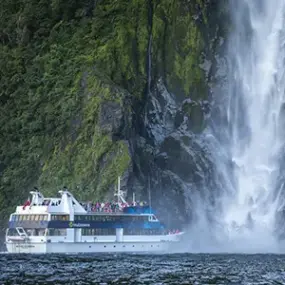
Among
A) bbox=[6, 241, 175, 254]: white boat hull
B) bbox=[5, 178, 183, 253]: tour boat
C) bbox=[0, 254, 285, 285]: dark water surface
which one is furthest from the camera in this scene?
bbox=[5, 178, 183, 253]: tour boat

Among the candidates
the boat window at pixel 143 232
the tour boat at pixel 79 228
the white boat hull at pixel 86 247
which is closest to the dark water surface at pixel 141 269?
the white boat hull at pixel 86 247

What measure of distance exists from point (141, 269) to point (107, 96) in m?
42.4

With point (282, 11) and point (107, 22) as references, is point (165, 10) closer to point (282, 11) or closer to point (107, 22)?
point (107, 22)

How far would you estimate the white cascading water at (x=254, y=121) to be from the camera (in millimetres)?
107438

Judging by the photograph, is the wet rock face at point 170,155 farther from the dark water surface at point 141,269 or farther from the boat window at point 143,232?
the dark water surface at point 141,269

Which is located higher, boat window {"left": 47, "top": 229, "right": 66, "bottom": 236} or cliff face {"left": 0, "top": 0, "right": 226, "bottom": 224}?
cliff face {"left": 0, "top": 0, "right": 226, "bottom": 224}

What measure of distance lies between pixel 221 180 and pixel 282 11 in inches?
1090

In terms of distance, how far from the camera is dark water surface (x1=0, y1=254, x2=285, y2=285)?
5962 centimetres

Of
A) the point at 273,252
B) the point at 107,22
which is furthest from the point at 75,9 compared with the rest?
the point at 273,252

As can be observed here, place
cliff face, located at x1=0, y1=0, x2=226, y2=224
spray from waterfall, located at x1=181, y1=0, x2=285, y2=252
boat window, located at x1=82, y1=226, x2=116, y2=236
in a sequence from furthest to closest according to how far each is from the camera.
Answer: spray from waterfall, located at x1=181, y1=0, x2=285, y2=252 → cliff face, located at x1=0, y1=0, x2=226, y2=224 → boat window, located at x1=82, y1=226, x2=116, y2=236

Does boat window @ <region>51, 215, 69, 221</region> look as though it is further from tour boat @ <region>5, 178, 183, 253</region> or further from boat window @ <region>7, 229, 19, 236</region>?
boat window @ <region>7, 229, 19, 236</region>

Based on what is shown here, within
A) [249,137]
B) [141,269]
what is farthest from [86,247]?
[249,137]

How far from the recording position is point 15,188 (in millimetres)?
107000

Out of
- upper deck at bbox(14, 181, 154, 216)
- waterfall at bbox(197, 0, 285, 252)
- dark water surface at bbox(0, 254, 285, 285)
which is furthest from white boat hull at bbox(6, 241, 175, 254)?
waterfall at bbox(197, 0, 285, 252)
